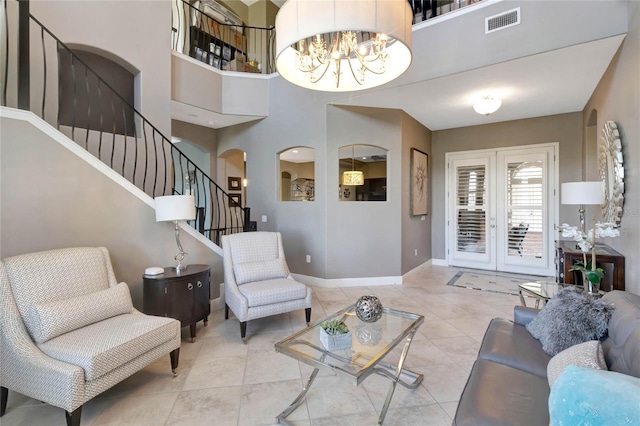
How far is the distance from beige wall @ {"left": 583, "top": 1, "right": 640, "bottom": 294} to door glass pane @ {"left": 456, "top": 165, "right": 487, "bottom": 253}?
2787 millimetres

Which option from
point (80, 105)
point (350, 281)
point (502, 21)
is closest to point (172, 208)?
point (80, 105)

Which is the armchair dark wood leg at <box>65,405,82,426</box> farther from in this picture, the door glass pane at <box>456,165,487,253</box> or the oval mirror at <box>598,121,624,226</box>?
the door glass pane at <box>456,165,487,253</box>

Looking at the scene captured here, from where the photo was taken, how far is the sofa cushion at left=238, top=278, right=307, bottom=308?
9.80 ft

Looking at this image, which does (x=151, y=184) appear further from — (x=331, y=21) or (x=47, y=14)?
(x=331, y=21)

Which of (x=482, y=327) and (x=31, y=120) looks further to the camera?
(x=482, y=327)

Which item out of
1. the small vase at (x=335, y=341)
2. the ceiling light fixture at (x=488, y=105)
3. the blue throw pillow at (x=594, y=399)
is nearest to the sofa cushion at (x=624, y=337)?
the blue throw pillow at (x=594, y=399)

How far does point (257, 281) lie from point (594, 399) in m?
2.85

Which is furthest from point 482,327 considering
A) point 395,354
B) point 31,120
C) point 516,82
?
point 31,120

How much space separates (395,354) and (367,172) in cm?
602

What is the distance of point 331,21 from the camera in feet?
4.97

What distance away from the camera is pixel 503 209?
5723 mm

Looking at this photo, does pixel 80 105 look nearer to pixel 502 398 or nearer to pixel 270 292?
pixel 270 292

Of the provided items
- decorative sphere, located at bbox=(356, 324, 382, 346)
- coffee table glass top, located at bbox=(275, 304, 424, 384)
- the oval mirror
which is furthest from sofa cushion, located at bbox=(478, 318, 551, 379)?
the oval mirror

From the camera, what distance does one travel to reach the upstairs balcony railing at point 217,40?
554 cm
